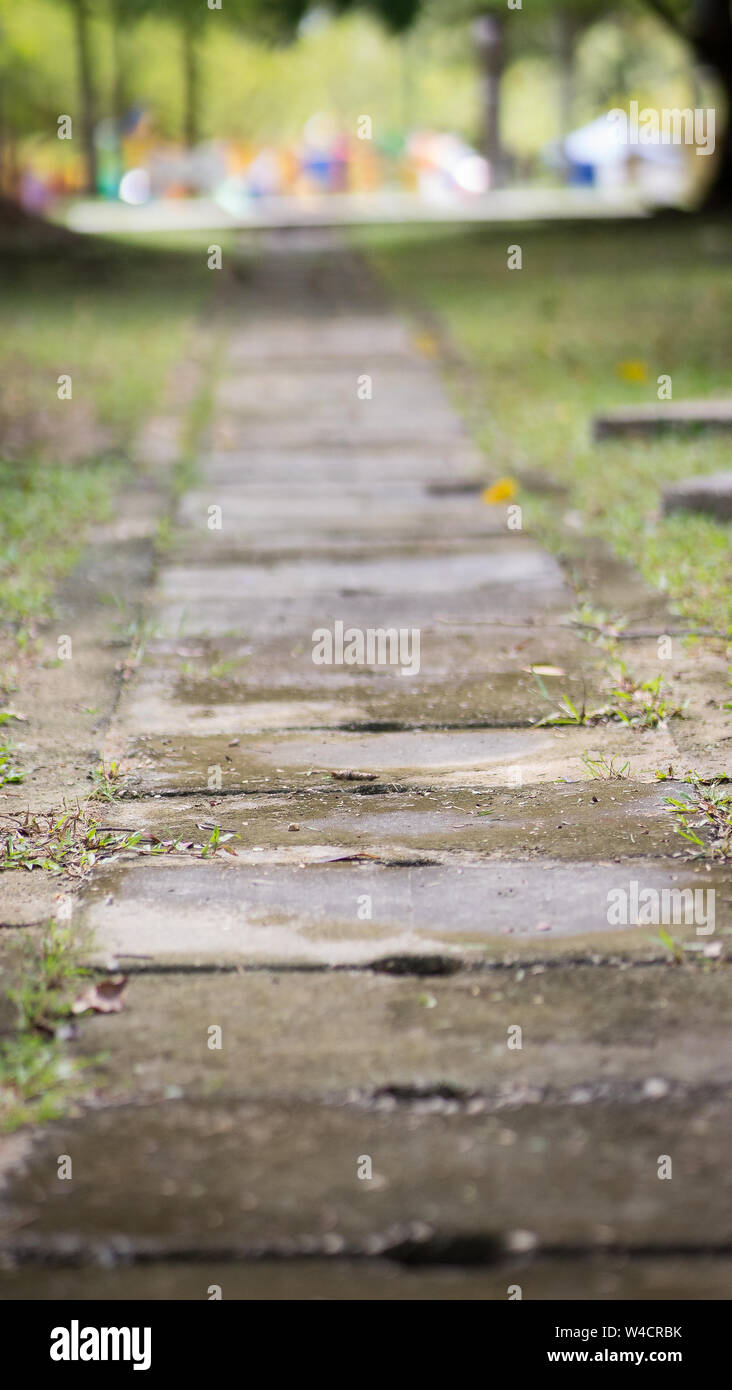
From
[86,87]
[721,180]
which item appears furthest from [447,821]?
[86,87]

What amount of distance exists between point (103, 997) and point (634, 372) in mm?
7459

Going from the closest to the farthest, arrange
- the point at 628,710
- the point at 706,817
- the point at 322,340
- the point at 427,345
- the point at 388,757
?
the point at 706,817, the point at 388,757, the point at 628,710, the point at 427,345, the point at 322,340

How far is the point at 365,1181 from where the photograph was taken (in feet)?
6.87

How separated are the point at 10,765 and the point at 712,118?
84.8ft

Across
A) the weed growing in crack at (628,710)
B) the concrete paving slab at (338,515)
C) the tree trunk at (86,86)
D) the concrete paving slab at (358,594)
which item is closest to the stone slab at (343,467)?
the concrete paving slab at (338,515)

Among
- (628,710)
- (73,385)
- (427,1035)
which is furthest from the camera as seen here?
(73,385)

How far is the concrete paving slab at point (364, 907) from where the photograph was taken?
2719mm

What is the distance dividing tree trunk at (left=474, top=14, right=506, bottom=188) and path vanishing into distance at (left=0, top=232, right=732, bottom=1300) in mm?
25494

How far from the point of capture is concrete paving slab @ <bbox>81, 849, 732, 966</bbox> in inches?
107

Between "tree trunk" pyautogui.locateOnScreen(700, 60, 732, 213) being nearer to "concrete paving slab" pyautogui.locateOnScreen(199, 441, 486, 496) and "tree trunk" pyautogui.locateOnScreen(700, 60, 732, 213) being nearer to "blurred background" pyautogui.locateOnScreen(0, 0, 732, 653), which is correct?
"blurred background" pyautogui.locateOnScreen(0, 0, 732, 653)

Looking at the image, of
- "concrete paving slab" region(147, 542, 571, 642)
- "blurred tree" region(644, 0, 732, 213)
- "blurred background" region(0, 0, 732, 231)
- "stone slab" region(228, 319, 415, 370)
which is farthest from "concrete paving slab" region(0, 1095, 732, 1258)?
"blurred tree" region(644, 0, 732, 213)

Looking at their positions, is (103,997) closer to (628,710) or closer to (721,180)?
(628,710)
